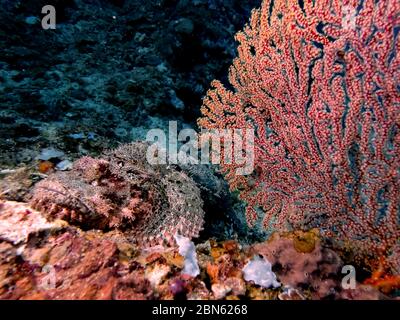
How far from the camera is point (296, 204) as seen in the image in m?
2.73

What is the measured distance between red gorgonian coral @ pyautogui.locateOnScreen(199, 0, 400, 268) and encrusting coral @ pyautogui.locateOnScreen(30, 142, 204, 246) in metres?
0.87

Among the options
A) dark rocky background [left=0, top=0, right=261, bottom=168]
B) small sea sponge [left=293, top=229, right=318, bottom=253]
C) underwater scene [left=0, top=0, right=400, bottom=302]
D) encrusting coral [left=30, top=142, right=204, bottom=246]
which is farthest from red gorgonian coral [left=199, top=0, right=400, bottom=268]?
dark rocky background [left=0, top=0, right=261, bottom=168]

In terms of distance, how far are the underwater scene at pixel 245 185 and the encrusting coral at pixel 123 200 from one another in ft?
0.05

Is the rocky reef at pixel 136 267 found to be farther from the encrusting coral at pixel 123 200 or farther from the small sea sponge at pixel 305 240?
the encrusting coral at pixel 123 200

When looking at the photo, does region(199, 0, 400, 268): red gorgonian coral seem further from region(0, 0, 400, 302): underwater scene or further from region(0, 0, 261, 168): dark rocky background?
region(0, 0, 261, 168): dark rocky background

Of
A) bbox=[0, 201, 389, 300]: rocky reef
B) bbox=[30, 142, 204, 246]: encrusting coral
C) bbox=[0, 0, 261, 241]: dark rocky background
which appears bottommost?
bbox=[0, 201, 389, 300]: rocky reef

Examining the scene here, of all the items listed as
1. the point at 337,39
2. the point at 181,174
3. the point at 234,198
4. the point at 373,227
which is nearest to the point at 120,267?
the point at 181,174

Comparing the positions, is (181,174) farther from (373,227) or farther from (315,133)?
(373,227)

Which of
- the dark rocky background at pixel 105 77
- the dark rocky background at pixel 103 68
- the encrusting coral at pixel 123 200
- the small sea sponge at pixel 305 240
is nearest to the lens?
the small sea sponge at pixel 305 240

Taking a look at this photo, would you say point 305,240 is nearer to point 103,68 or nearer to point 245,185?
point 245,185

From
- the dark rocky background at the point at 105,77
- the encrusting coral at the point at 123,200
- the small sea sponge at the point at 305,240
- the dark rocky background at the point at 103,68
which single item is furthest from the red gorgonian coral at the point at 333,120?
Answer: the dark rocky background at the point at 103,68

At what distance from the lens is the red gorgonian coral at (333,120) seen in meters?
2.13

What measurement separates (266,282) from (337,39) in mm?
1996

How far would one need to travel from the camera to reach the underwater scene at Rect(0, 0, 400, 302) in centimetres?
177
